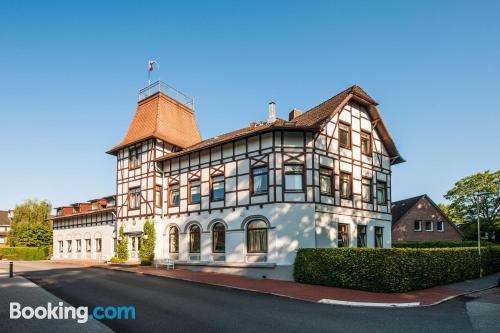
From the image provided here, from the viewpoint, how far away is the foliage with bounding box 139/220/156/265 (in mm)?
28016

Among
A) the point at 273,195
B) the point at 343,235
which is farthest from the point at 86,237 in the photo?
the point at 343,235

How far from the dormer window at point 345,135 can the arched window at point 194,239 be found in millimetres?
10703

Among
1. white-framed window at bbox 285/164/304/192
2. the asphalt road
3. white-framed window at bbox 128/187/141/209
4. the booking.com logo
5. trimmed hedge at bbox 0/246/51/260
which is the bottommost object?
trimmed hedge at bbox 0/246/51/260

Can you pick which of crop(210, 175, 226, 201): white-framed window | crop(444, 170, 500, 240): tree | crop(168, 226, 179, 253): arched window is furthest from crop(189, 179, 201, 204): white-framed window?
crop(444, 170, 500, 240): tree

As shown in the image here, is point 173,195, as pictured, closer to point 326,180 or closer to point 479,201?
point 326,180

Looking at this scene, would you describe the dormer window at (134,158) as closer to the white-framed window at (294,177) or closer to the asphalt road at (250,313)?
the white-framed window at (294,177)

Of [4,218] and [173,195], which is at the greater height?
[173,195]

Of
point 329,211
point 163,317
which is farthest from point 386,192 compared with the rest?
point 163,317

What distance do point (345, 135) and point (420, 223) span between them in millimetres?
20329

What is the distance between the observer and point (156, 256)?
92.6 feet

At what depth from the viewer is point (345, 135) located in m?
25.0

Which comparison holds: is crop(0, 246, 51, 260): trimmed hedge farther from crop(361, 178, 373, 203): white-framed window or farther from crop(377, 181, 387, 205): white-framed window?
crop(377, 181, 387, 205): white-framed window

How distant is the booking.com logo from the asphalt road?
1.47 ft

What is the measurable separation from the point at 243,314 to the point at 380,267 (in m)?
7.49
